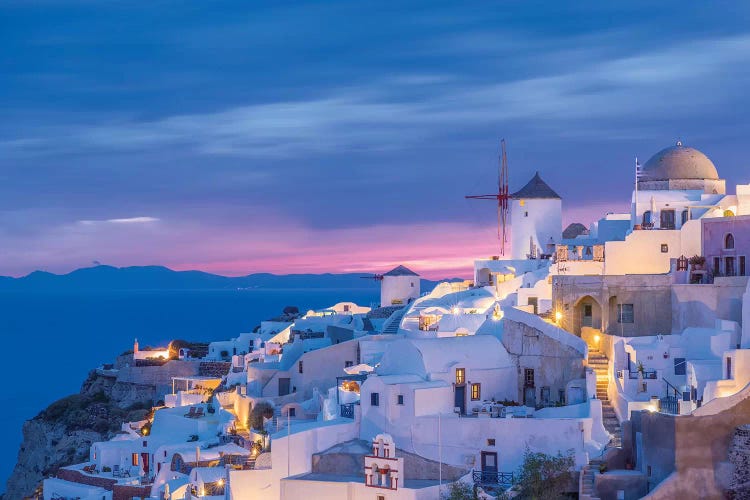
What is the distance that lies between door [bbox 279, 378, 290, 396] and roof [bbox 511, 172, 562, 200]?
1236 centimetres

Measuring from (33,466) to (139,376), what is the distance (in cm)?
644

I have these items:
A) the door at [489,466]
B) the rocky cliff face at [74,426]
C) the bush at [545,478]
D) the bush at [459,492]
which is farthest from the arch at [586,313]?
the rocky cliff face at [74,426]

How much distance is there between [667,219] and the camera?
137ft

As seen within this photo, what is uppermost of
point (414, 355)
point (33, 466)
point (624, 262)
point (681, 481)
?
point (624, 262)

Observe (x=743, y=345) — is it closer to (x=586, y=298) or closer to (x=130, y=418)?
(x=586, y=298)

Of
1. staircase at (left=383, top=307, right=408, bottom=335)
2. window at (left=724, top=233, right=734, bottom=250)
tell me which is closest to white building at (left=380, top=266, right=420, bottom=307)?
staircase at (left=383, top=307, right=408, bottom=335)

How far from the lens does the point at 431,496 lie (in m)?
28.7

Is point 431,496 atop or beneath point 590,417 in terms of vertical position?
beneath

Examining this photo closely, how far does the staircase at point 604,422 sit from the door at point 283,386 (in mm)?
12491

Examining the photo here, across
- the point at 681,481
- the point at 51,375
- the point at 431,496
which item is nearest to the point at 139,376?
the point at 431,496

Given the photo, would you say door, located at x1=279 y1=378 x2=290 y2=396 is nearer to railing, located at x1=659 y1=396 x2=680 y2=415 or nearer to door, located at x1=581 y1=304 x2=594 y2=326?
door, located at x1=581 y1=304 x2=594 y2=326

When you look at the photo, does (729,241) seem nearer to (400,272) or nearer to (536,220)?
(536,220)

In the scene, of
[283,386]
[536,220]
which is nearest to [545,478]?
[283,386]

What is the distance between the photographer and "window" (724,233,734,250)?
120 feet
